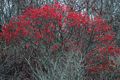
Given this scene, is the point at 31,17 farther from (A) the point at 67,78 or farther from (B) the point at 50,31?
(A) the point at 67,78

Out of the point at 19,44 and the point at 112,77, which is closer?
the point at 112,77

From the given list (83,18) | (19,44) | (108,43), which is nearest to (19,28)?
(19,44)

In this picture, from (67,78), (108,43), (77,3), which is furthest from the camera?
(77,3)

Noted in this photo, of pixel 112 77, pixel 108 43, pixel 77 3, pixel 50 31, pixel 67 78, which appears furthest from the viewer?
pixel 77 3

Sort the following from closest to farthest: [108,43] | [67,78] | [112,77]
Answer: [67,78] < [112,77] < [108,43]

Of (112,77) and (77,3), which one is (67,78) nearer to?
(112,77)

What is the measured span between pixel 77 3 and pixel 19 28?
668cm

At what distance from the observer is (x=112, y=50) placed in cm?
1512

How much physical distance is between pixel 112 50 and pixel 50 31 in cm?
344

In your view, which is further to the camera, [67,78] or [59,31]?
[59,31]

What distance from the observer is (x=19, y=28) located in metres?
15.5

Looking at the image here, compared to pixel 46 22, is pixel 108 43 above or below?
below

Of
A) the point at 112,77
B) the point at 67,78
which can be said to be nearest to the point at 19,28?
the point at 112,77

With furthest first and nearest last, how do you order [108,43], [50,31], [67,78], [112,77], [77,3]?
[77,3] → [108,43] → [50,31] → [112,77] → [67,78]
